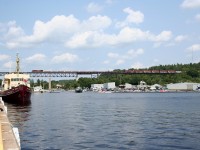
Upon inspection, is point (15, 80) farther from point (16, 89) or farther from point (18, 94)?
point (18, 94)

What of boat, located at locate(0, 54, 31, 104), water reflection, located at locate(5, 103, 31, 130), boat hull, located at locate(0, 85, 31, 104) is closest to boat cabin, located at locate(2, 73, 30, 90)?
boat, located at locate(0, 54, 31, 104)

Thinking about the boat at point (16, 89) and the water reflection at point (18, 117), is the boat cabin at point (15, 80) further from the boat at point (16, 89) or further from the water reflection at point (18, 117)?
the water reflection at point (18, 117)

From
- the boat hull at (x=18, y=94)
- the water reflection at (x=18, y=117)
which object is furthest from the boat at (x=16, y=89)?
the water reflection at (x=18, y=117)

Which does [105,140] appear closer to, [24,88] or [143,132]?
[143,132]

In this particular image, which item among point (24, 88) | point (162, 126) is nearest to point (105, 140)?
point (162, 126)

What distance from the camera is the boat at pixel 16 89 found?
9762 centimetres

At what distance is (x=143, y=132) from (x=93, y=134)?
4971 millimetres

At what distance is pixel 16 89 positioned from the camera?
97625 millimetres

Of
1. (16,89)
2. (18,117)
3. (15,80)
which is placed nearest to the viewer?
(18,117)

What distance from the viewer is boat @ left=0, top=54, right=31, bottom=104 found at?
9762 cm

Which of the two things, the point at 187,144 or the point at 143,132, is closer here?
the point at 187,144

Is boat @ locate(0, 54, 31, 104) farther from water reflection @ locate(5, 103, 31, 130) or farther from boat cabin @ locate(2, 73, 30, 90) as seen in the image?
water reflection @ locate(5, 103, 31, 130)

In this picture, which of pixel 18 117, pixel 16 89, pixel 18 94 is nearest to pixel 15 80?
pixel 16 89

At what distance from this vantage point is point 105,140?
1206 inches
